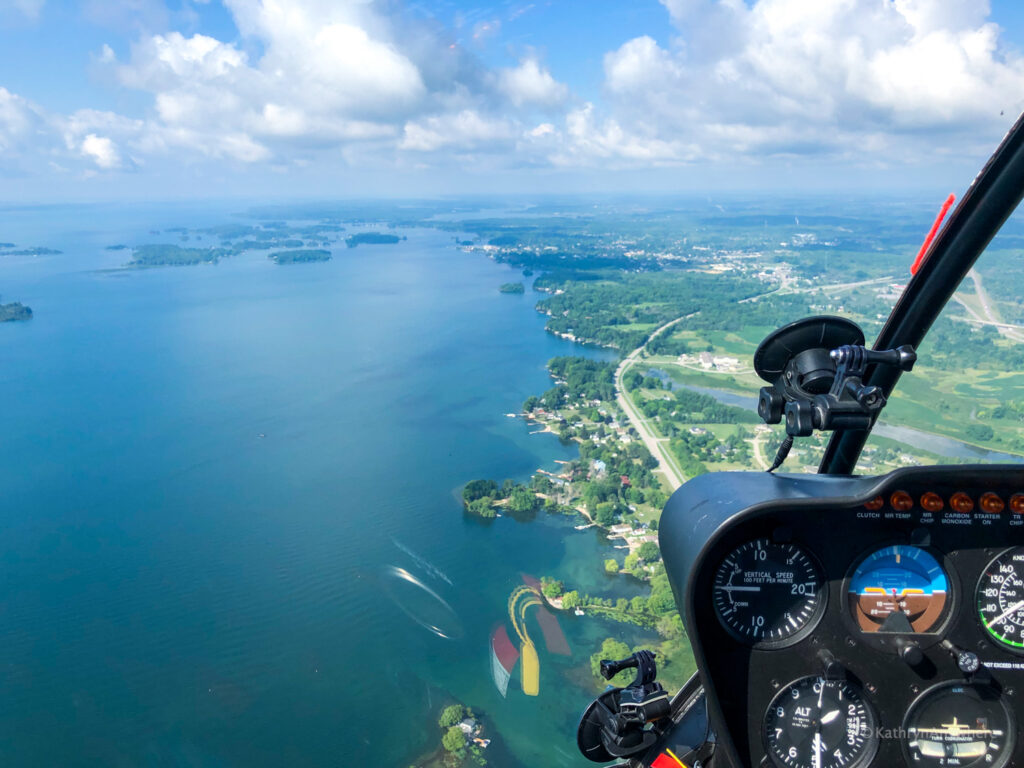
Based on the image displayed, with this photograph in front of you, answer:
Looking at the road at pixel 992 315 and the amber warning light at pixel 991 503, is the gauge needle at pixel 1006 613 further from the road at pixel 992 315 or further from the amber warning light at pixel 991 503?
the road at pixel 992 315

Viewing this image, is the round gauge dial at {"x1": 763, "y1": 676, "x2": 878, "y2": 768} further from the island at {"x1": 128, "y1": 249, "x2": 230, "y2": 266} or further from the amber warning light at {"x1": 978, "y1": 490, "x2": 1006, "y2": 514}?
the island at {"x1": 128, "y1": 249, "x2": 230, "y2": 266}

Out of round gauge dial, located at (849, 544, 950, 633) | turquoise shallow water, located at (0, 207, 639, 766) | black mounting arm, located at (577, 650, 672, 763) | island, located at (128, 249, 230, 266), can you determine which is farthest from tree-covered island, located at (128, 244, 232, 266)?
round gauge dial, located at (849, 544, 950, 633)

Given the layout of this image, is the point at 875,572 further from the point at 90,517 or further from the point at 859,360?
the point at 90,517

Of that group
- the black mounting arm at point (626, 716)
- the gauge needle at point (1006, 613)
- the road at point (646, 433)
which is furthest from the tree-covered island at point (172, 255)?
the gauge needle at point (1006, 613)

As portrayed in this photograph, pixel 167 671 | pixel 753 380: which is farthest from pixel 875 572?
pixel 753 380

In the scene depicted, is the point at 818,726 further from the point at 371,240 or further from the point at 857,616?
the point at 371,240

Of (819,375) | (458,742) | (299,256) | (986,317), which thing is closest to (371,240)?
(299,256)
